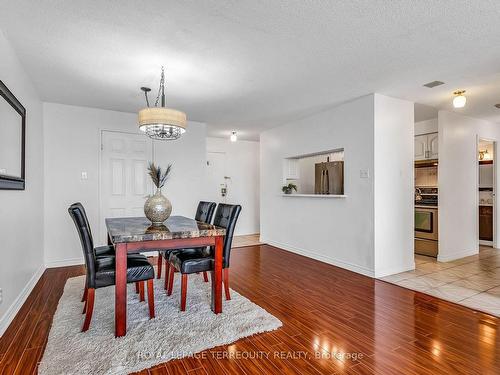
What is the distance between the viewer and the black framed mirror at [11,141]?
2193mm

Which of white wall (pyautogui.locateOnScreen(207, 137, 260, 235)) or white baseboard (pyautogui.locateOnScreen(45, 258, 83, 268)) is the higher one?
white wall (pyautogui.locateOnScreen(207, 137, 260, 235))

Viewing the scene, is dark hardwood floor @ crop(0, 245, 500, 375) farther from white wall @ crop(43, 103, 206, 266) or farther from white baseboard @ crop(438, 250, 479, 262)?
white baseboard @ crop(438, 250, 479, 262)

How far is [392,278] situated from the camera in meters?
3.54

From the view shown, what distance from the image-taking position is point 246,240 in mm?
6203

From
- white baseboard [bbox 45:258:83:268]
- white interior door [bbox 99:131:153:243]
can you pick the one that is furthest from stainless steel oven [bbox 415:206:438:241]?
white baseboard [bbox 45:258:83:268]

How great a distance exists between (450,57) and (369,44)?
850 millimetres

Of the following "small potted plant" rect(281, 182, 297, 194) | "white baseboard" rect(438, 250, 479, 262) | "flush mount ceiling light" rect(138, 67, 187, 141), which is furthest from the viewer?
"small potted plant" rect(281, 182, 297, 194)

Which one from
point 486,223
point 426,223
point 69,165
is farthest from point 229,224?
Result: point 486,223

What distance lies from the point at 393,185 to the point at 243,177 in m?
3.86

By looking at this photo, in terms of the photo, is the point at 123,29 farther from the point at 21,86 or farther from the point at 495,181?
the point at 495,181

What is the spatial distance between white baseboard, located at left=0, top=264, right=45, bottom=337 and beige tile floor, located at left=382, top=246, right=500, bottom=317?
3755 mm

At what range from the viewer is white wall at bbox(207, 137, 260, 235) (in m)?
6.84

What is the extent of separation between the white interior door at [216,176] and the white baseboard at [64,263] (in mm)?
3026

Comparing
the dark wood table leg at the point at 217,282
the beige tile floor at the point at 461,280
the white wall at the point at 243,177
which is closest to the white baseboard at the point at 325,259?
the beige tile floor at the point at 461,280
